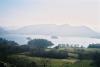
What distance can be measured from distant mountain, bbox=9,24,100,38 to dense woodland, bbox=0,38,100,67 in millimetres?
121

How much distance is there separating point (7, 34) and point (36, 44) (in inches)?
14.1

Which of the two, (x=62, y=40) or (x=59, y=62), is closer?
(x=59, y=62)

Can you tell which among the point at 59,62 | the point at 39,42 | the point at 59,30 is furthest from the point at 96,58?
the point at 39,42

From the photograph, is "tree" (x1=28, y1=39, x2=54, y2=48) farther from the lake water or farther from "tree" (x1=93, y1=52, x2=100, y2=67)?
"tree" (x1=93, y1=52, x2=100, y2=67)

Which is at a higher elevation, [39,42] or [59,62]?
[39,42]

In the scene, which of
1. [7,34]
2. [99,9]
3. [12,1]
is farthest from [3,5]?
[99,9]

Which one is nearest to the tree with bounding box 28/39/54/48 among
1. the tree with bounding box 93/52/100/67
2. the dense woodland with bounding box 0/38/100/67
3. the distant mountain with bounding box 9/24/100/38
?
the dense woodland with bounding box 0/38/100/67

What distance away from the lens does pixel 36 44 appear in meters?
2.38

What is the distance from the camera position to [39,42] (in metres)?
2.37

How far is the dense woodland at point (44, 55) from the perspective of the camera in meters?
2.29

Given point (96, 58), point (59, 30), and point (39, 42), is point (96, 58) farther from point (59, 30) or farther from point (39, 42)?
point (39, 42)

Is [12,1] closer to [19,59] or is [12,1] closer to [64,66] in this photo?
[19,59]

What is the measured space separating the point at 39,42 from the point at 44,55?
0.53ft

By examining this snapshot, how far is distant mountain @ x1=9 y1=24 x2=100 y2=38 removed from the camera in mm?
2393
